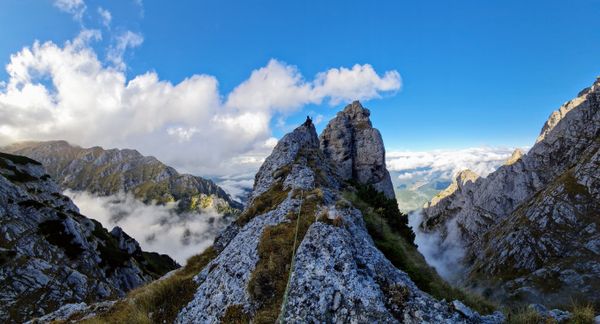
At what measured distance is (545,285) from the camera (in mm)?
72750

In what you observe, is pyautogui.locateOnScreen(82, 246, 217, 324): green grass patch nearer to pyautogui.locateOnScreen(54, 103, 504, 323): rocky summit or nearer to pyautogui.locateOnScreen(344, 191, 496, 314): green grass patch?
pyautogui.locateOnScreen(54, 103, 504, 323): rocky summit

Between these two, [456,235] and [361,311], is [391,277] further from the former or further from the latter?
[456,235]

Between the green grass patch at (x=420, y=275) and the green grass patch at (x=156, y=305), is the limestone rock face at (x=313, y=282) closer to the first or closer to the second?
the green grass patch at (x=156, y=305)

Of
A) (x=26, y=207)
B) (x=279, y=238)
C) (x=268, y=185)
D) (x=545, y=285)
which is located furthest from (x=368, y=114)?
(x=26, y=207)

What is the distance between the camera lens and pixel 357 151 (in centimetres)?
10569

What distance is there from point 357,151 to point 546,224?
194ft

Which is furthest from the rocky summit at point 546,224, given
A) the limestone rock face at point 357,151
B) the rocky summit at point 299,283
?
the rocky summit at point 299,283

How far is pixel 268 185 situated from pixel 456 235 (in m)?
134

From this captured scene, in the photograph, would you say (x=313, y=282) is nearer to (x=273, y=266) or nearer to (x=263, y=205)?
(x=273, y=266)

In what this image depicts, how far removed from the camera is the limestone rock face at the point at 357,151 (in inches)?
4008

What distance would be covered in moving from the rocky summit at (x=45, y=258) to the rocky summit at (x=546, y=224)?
101 meters

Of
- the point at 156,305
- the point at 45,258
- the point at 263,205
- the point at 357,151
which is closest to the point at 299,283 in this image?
the point at 156,305

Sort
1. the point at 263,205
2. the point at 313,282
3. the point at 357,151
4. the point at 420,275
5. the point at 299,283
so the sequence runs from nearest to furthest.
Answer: the point at 313,282
the point at 299,283
the point at 420,275
the point at 263,205
the point at 357,151

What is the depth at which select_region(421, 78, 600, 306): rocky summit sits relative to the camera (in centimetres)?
7138
